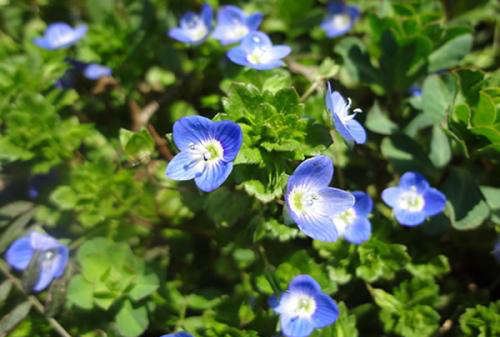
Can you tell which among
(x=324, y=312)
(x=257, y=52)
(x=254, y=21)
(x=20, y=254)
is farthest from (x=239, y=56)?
(x=20, y=254)

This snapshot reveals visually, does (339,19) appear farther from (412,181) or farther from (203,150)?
(203,150)

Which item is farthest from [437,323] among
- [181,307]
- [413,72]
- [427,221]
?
[413,72]

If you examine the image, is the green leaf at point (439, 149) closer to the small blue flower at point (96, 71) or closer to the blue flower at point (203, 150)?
the blue flower at point (203, 150)

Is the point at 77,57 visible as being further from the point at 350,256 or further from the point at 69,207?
the point at 350,256

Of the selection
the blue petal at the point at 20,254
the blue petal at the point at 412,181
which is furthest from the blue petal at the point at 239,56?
the blue petal at the point at 20,254

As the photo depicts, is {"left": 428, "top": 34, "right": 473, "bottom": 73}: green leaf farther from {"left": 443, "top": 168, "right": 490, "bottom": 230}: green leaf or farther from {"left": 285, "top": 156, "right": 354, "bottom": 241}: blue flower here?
{"left": 285, "top": 156, "right": 354, "bottom": 241}: blue flower

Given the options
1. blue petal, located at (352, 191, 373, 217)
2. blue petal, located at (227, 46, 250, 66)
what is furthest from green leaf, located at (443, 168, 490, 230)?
blue petal, located at (227, 46, 250, 66)
